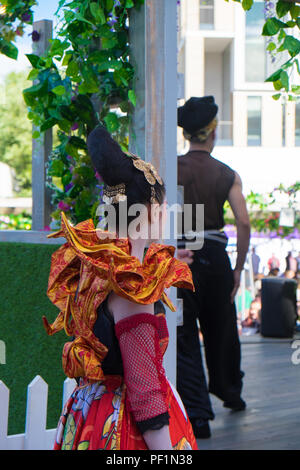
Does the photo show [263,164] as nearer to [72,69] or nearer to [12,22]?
[12,22]

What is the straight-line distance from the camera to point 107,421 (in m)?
1.77

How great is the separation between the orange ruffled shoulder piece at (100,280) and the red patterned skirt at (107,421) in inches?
2.3

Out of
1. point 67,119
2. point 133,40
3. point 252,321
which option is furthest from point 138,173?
point 252,321

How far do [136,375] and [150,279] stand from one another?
0.23m

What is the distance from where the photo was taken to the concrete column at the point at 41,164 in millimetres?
3730

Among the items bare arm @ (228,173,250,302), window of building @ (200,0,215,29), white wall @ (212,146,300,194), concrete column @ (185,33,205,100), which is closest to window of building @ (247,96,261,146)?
white wall @ (212,146,300,194)

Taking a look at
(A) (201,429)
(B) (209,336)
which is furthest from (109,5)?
(A) (201,429)

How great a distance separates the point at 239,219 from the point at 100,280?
255cm

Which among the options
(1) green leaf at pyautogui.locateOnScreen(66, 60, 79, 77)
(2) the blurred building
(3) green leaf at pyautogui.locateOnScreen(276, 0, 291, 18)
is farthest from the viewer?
(2) the blurred building

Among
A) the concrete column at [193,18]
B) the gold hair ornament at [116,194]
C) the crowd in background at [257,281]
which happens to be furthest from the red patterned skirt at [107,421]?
the concrete column at [193,18]

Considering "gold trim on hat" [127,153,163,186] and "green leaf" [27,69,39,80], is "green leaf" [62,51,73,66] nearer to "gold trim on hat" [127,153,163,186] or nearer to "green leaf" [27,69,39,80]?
"green leaf" [27,69,39,80]

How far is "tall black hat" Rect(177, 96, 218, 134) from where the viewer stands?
412cm

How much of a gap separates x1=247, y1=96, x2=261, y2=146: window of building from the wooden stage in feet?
54.4

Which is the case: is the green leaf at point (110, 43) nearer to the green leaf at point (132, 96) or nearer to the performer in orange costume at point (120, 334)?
the green leaf at point (132, 96)
